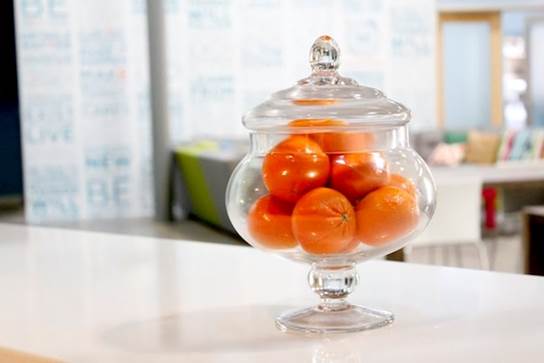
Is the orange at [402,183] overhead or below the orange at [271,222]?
overhead

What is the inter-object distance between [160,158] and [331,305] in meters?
8.44

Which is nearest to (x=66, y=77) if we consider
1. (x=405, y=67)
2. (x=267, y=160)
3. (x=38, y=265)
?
(x=405, y=67)

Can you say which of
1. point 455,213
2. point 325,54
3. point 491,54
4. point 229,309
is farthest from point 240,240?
point 325,54

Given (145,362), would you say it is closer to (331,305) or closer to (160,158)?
(331,305)

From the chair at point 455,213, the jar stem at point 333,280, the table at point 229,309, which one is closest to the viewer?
the table at point 229,309

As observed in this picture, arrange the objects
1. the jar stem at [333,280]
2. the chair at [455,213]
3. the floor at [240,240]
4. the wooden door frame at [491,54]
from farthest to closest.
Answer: the wooden door frame at [491,54] < the floor at [240,240] < the chair at [455,213] < the jar stem at [333,280]

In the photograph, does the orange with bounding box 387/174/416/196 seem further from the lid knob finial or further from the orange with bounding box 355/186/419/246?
the lid knob finial

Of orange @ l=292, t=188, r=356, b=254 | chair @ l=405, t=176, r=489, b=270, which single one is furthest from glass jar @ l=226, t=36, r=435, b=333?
chair @ l=405, t=176, r=489, b=270

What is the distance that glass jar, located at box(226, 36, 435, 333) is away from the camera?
102 cm

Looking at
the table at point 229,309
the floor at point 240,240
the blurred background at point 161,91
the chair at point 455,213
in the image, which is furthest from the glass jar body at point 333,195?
the blurred background at point 161,91

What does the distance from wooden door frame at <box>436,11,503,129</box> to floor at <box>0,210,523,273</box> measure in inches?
170

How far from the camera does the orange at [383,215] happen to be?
3.33 feet

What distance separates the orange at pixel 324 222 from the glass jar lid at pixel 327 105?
0.30ft

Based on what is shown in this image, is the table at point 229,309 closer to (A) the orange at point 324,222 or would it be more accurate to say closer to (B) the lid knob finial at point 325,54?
(A) the orange at point 324,222
